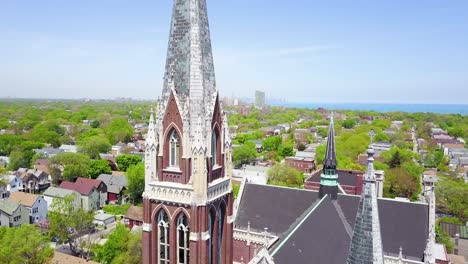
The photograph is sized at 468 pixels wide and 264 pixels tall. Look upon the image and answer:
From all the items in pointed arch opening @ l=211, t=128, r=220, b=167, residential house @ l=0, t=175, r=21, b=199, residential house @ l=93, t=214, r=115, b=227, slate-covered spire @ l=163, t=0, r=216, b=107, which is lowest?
residential house @ l=93, t=214, r=115, b=227

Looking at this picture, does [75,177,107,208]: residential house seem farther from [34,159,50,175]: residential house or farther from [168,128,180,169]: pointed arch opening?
[168,128,180,169]: pointed arch opening

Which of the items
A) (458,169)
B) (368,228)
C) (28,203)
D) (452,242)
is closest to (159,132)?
(368,228)

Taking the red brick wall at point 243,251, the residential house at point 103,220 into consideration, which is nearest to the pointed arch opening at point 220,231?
the red brick wall at point 243,251

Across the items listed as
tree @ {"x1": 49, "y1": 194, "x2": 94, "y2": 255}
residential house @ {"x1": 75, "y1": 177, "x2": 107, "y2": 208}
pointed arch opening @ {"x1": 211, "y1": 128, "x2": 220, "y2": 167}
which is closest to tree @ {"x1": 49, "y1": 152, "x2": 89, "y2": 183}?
residential house @ {"x1": 75, "y1": 177, "x2": 107, "y2": 208}

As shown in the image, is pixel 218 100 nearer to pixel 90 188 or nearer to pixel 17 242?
pixel 17 242

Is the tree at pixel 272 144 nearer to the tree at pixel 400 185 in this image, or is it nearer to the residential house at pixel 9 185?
the tree at pixel 400 185

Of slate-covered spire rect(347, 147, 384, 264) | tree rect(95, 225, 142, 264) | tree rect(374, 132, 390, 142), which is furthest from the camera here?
tree rect(374, 132, 390, 142)

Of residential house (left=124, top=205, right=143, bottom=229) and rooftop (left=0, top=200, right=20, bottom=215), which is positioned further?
residential house (left=124, top=205, right=143, bottom=229)

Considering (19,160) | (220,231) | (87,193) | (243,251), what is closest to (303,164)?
(87,193)
